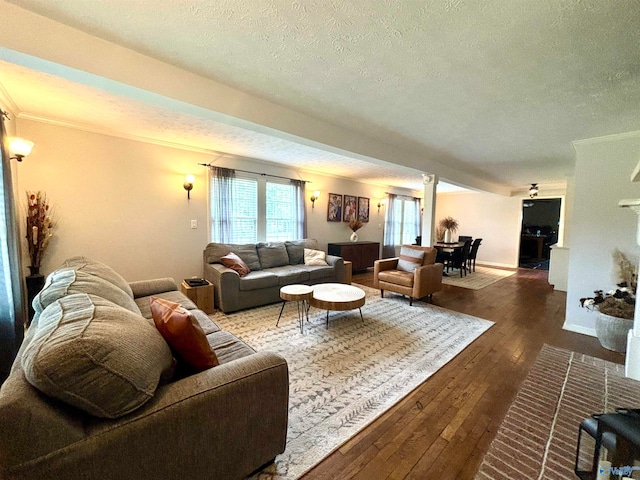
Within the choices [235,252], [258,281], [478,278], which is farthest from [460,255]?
[235,252]

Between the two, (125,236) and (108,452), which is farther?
(125,236)

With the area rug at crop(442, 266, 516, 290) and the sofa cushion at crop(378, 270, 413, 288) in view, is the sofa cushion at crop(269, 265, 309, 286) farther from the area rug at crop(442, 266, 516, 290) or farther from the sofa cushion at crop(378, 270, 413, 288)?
the area rug at crop(442, 266, 516, 290)

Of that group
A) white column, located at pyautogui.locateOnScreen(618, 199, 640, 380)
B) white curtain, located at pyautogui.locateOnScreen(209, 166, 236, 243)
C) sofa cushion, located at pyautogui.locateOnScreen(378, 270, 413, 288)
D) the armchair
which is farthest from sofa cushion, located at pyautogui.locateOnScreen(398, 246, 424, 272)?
white curtain, located at pyautogui.locateOnScreen(209, 166, 236, 243)

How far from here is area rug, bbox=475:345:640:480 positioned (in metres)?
1.45

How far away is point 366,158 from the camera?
354 centimetres

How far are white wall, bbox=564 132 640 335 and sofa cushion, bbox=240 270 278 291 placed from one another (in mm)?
3964

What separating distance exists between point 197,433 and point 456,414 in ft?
5.55

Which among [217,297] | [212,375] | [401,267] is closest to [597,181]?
[401,267]

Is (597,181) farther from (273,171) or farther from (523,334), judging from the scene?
(273,171)

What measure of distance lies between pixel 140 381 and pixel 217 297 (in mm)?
2913

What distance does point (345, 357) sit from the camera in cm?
254

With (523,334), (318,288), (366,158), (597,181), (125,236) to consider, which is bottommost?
(523,334)

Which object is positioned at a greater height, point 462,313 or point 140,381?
point 140,381

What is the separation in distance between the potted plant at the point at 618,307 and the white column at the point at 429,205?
242 centimetres
